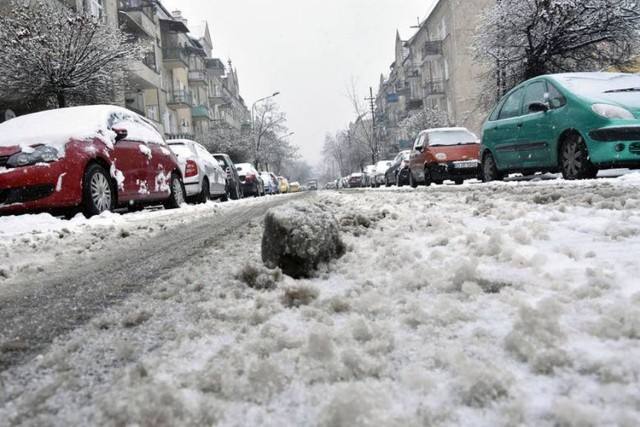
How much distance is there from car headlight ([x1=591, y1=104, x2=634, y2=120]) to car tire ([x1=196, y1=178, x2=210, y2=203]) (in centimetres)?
707

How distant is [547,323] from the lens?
1.25 meters

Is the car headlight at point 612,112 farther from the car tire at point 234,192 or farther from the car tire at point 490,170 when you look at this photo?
the car tire at point 234,192

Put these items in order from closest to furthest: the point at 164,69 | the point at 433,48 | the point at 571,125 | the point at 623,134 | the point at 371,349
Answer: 1. the point at 371,349
2. the point at 623,134
3. the point at 571,125
4. the point at 164,69
5. the point at 433,48

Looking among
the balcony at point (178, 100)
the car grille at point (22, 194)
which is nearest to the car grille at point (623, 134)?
the car grille at point (22, 194)

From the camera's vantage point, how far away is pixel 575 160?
21.5 feet

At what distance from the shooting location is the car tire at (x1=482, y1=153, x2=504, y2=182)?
8961 mm

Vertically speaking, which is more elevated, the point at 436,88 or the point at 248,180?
the point at 436,88

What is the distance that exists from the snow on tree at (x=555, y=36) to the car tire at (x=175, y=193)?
12.0m

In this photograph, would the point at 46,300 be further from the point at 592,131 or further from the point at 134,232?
the point at 592,131

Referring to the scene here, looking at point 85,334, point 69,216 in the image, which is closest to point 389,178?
point 69,216

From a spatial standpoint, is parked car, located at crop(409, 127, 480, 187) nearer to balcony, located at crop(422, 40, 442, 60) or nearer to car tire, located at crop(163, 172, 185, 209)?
car tire, located at crop(163, 172, 185, 209)

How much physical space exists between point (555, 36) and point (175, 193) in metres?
13.0

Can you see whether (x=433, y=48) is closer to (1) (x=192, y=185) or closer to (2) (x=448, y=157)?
(2) (x=448, y=157)

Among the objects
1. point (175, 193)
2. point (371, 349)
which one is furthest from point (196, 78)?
point (371, 349)
